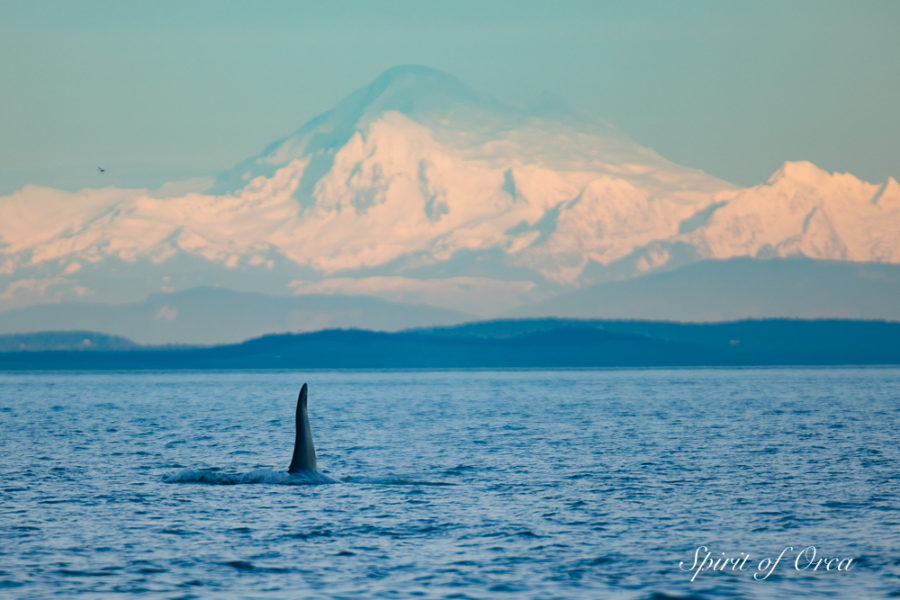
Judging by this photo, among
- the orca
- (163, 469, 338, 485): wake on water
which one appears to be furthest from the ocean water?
the orca

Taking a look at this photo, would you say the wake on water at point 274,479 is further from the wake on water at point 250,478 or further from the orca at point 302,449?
the orca at point 302,449

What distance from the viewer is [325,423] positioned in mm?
98312

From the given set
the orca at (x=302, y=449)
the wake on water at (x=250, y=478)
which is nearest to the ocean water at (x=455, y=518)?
the wake on water at (x=250, y=478)

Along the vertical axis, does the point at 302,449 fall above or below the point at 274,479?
above

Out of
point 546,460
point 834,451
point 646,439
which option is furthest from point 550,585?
point 646,439

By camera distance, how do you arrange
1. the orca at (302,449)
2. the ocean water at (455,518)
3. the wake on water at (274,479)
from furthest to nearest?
the wake on water at (274,479) → the orca at (302,449) → the ocean water at (455,518)

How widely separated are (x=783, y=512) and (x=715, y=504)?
2.79m

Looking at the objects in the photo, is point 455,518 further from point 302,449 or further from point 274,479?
point 274,479

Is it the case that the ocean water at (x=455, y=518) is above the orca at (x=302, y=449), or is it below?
below

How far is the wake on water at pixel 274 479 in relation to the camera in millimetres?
45938

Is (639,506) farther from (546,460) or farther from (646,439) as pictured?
(646,439)

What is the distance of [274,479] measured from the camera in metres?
46.7

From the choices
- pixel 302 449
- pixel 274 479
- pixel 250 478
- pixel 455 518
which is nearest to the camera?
pixel 455 518

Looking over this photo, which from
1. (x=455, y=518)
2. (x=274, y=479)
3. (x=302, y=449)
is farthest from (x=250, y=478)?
(x=455, y=518)
